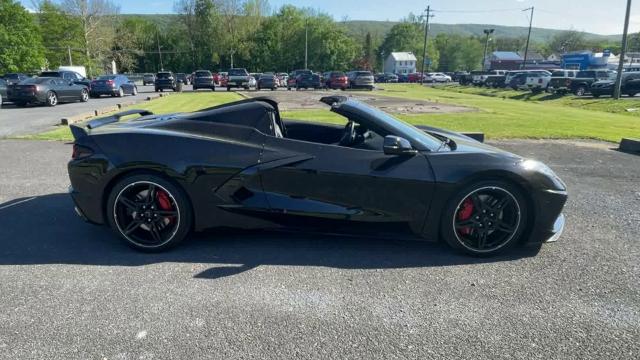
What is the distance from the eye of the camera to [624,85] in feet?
94.9

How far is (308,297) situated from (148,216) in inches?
63.9

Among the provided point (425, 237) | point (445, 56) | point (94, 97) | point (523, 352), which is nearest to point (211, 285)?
point (425, 237)

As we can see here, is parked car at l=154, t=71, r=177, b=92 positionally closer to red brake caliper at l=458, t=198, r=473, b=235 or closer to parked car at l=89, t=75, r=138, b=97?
parked car at l=89, t=75, r=138, b=97

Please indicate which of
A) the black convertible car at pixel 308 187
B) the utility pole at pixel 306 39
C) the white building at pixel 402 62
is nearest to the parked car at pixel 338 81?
the black convertible car at pixel 308 187

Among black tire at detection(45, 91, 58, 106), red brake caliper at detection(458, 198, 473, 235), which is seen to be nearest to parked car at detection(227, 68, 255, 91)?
black tire at detection(45, 91, 58, 106)

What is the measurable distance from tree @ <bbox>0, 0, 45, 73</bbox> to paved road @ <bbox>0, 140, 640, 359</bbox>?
5290 cm

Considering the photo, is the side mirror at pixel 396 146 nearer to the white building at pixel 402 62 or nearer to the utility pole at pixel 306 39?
the utility pole at pixel 306 39

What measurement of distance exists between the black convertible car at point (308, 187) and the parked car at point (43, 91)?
17207 mm

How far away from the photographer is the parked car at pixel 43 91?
1750 cm

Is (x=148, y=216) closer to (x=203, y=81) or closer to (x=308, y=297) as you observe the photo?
(x=308, y=297)

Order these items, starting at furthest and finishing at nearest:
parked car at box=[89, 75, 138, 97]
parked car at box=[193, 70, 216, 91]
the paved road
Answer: parked car at box=[193, 70, 216, 91] → parked car at box=[89, 75, 138, 97] → the paved road

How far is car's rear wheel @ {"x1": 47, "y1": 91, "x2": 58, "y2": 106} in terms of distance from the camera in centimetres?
1841

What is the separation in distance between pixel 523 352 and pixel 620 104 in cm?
2706

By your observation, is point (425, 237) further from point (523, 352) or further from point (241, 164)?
point (241, 164)
